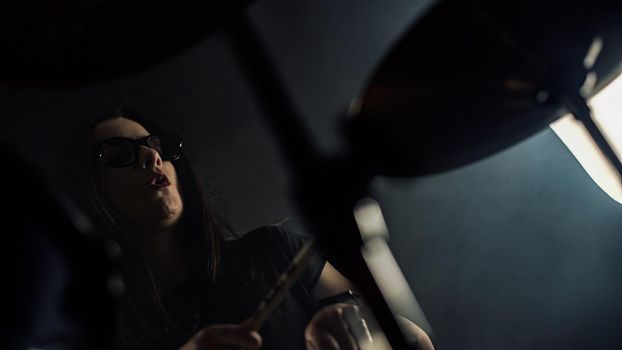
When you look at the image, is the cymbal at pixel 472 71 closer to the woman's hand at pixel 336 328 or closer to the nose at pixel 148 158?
the woman's hand at pixel 336 328

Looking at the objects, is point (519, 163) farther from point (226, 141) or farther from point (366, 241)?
point (366, 241)

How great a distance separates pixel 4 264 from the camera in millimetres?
372

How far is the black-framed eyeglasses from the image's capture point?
3.07ft

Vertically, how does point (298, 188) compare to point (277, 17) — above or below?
below

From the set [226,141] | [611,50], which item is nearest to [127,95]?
[226,141]

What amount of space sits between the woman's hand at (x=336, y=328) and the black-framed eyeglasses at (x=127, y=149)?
1.44 ft

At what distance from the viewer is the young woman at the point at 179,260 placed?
802 mm

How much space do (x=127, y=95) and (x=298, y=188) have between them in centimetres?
83

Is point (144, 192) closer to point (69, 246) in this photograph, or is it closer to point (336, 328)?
point (336, 328)

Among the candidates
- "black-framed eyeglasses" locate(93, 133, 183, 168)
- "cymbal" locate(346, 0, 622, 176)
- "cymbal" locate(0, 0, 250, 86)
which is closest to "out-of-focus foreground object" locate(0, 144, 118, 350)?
"cymbal" locate(0, 0, 250, 86)

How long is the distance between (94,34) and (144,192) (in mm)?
640

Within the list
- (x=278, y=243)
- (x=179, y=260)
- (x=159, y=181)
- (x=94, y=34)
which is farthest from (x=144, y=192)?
(x=94, y=34)

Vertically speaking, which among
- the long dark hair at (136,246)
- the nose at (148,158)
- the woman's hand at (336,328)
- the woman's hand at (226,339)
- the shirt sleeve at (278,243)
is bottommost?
→ the woman's hand at (336,328)

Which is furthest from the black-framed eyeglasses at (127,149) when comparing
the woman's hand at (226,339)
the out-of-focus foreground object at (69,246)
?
the out-of-focus foreground object at (69,246)
